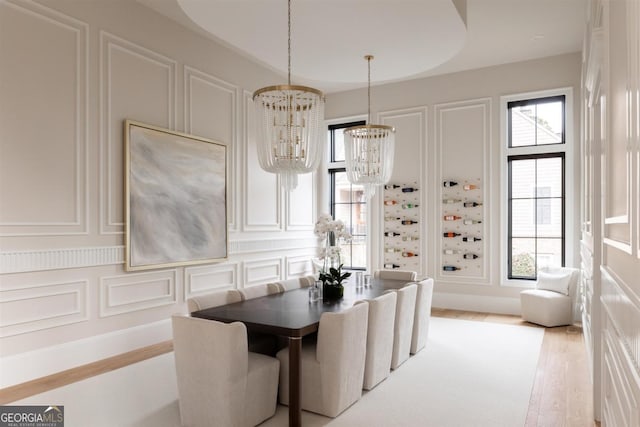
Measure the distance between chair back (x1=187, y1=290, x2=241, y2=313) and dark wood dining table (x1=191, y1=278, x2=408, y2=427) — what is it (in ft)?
0.18

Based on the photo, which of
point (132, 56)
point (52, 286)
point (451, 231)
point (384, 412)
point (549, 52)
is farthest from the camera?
point (451, 231)

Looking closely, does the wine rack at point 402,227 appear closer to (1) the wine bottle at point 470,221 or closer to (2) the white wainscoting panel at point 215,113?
(1) the wine bottle at point 470,221

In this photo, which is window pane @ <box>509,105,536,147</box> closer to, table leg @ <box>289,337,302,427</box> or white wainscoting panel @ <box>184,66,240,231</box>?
white wainscoting panel @ <box>184,66,240,231</box>

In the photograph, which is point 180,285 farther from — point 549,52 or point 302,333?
point 549,52

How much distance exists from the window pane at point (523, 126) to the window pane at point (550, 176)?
1.05 ft

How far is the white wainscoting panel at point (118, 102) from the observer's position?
13.5 feet

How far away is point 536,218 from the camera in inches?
236

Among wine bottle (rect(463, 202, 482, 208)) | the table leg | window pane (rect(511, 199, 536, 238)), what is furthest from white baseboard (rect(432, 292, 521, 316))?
the table leg

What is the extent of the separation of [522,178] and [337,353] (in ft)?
14.6

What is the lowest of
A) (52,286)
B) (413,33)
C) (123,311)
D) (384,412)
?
(384,412)

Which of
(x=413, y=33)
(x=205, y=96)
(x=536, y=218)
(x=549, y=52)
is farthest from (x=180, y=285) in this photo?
(x=549, y=52)

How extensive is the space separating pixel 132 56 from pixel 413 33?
2729 millimetres

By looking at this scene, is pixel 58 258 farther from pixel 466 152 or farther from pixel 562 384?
pixel 466 152

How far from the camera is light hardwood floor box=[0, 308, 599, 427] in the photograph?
2885mm
